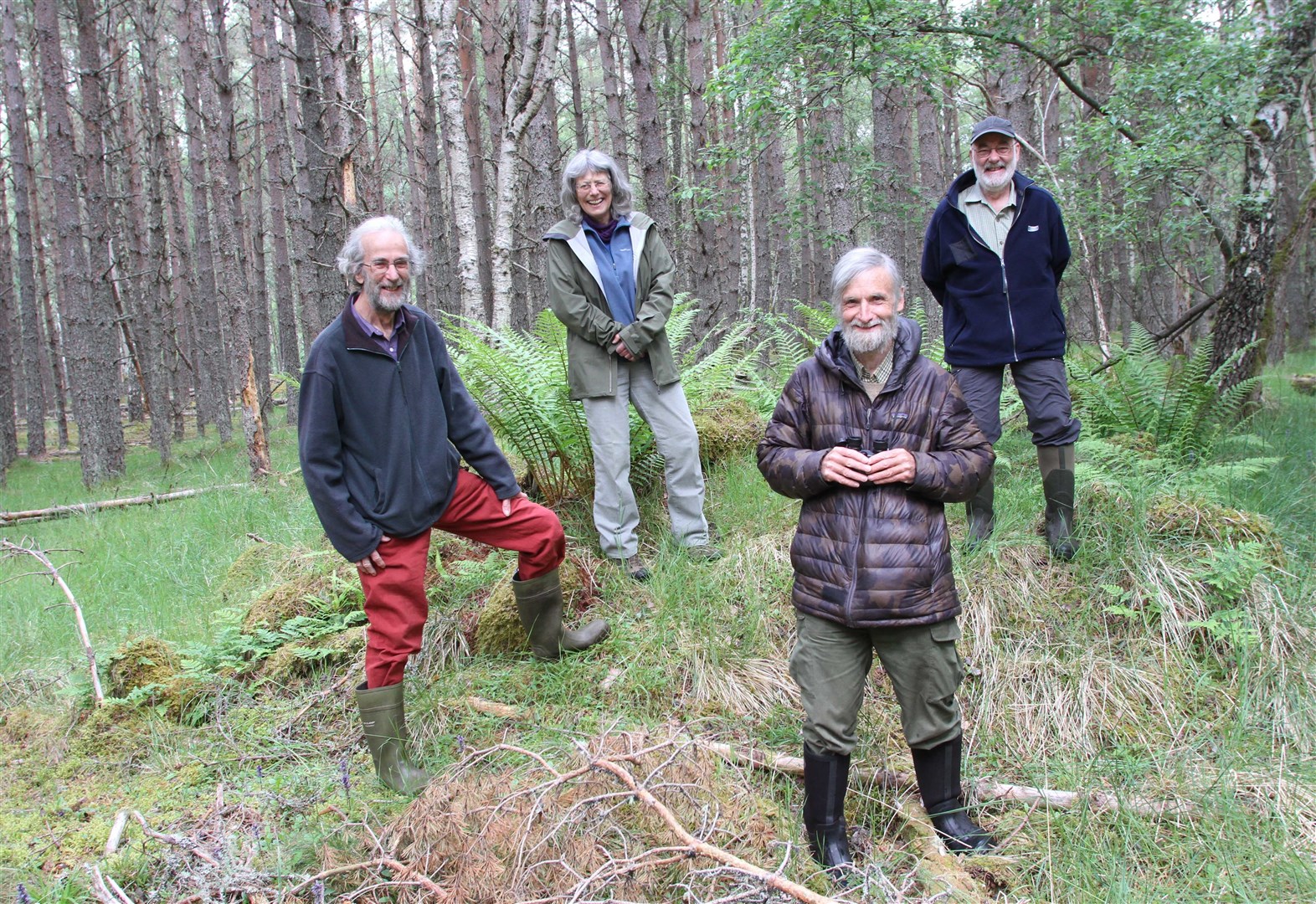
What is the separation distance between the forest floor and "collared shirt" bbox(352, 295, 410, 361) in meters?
1.63

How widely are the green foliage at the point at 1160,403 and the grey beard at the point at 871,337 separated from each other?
11.2 feet

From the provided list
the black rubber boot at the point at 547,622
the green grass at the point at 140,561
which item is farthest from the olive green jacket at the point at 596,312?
the green grass at the point at 140,561

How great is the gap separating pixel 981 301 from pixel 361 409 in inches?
120

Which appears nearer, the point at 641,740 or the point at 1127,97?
the point at 641,740

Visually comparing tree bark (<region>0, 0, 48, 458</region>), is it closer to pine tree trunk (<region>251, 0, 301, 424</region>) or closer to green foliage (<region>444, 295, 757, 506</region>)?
pine tree trunk (<region>251, 0, 301, 424</region>)

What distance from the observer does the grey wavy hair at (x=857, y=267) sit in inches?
107

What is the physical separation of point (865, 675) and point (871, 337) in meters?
1.13

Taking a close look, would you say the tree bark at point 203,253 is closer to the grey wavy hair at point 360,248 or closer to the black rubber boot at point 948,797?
the grey wavy hair at point 360,248

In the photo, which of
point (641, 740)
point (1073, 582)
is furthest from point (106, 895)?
point (1073, 582)

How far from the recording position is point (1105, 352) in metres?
6.82

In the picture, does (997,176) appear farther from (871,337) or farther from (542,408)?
(542,408)

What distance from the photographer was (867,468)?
261 centimetres

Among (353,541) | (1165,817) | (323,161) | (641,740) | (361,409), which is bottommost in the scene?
(1165,817)

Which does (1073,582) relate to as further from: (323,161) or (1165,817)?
(323,161)
